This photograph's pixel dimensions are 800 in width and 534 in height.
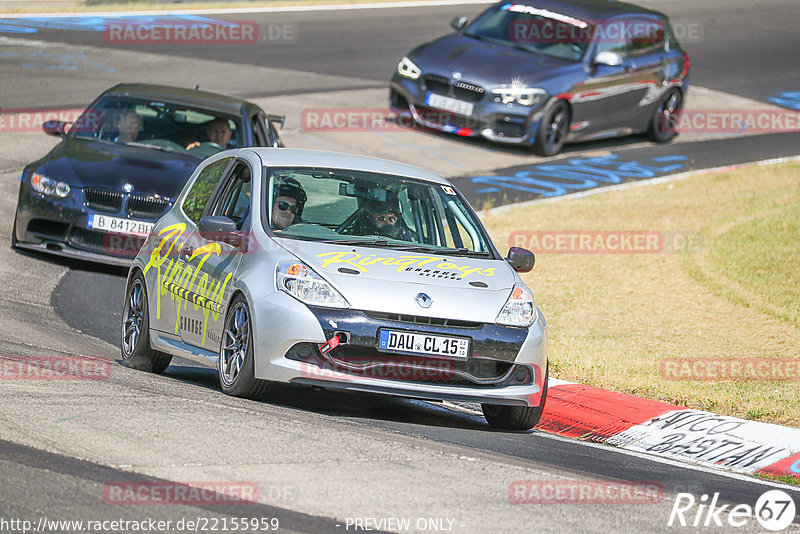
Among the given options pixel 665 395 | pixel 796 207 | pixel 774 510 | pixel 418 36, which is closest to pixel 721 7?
pixel 418 36

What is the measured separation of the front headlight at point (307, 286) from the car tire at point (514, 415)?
1.39 m

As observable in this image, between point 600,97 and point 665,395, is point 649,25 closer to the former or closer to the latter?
point 600,97

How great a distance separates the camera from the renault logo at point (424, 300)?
8.18 m

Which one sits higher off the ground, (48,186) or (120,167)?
(120,167)

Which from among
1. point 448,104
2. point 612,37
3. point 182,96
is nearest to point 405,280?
point 182,96

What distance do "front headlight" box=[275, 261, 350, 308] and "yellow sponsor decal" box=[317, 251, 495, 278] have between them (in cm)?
14

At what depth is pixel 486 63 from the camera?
20.7 metres

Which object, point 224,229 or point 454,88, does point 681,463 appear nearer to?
point 224,229

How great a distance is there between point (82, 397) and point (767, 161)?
51.9 feet

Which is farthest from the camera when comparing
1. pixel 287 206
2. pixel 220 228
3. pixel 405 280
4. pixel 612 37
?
pixel 612 37

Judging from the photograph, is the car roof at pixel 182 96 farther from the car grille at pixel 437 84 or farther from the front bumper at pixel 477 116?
the front bumper at pixel 477 116

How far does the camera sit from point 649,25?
22719 millimetres

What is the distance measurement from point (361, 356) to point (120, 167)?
6.09 meters

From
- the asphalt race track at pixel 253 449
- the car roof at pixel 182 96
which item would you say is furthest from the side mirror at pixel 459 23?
the car roof at pixel 182 96
